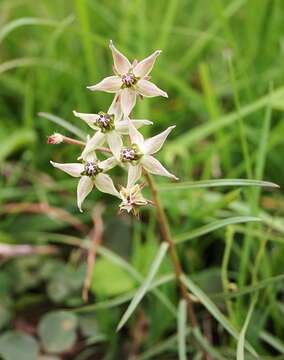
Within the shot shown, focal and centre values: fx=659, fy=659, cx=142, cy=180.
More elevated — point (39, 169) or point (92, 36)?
point (92, 36)

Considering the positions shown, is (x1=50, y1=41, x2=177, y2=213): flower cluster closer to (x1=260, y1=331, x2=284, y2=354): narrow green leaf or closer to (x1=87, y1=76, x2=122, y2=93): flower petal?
(x1=87, y1=76, x2=122, y2=93): flower petal

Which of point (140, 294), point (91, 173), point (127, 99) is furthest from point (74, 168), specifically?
point (140, 294)

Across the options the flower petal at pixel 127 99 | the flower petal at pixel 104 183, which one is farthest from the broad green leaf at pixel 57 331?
the flower petal at pixel 127 99

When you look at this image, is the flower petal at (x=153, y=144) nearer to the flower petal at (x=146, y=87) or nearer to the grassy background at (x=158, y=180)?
the flower petal at (x=146, y=87)

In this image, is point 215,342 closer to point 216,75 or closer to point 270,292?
point 270,292

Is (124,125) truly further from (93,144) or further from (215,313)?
(215,313)

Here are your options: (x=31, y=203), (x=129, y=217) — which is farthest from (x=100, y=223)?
(x=31, y=203)

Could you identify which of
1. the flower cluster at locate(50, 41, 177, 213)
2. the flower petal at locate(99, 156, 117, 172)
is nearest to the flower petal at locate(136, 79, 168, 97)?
the flower cluster at locate(50, 41, 177, 213)
